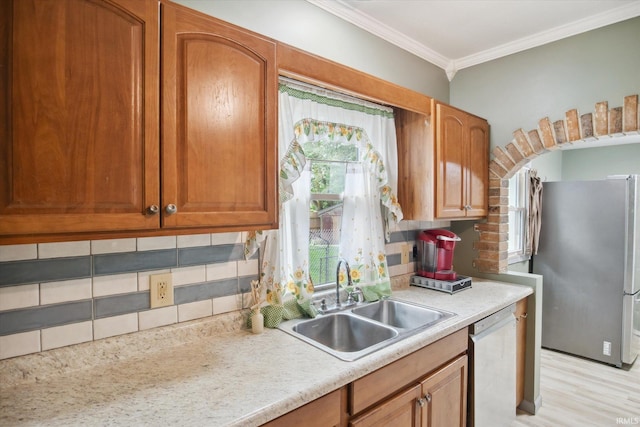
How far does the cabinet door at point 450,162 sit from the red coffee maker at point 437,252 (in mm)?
205

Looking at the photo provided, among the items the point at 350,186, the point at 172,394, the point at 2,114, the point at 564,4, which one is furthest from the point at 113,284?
the point at 564,4

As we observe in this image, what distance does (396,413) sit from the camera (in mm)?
1466

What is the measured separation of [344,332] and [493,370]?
915mm

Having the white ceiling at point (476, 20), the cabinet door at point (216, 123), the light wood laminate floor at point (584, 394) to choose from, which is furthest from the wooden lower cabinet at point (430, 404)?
the white ceiling at point (476, 20)

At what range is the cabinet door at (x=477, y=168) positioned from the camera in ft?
8.09

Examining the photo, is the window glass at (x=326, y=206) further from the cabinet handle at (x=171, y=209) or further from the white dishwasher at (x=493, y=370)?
the cabinet handle at (x=171, y=209)

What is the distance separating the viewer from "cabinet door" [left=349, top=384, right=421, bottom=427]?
134cm

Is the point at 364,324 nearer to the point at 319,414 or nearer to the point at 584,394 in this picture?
the point at 319,414

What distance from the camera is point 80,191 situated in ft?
3.09

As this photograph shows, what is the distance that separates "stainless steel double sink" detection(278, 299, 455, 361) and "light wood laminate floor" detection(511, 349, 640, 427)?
123cm

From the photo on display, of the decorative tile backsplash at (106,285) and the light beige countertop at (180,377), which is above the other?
the decorative tile backsplash at (106,285)

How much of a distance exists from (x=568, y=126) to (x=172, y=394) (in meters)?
2.69

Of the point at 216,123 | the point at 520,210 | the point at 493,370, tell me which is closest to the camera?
the point at 216,123

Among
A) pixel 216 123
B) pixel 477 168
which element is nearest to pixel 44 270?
pixel 216 123
